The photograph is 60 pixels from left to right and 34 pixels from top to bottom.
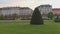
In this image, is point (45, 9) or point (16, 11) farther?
point (16, 11)

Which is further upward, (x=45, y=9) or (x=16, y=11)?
(x=45, y=9)

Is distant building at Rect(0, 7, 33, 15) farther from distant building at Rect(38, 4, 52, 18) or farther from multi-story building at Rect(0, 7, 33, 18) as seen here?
distant building at Rect(38, 4, 52, 18)

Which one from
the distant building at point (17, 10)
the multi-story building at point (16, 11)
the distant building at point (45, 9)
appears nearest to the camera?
the distant building at point (45, 9)

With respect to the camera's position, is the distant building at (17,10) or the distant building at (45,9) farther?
the distant building at (17,10)

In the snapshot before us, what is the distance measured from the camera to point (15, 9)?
8856 centimetres

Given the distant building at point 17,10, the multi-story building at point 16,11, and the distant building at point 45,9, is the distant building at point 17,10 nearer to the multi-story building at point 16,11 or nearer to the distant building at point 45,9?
the multi-story building at point 16,11

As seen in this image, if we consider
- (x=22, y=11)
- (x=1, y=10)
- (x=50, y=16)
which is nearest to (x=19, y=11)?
(x=22, y=11)

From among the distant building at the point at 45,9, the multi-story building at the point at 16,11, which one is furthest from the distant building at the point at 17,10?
the distant building at the point at 45,9

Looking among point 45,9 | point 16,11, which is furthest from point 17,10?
point 45,9

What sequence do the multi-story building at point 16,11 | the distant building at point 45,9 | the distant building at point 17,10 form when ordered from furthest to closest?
the distant building at point 17,10, the multi-story building at point 16,11, the distant building at point 45,9

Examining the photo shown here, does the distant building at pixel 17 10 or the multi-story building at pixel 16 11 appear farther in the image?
the distant building at pixel 17 10

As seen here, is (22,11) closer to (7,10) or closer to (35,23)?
(7,10)

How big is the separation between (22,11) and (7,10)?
294 inches

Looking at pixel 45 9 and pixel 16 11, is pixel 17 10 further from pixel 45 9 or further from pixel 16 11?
pixel 45 9
